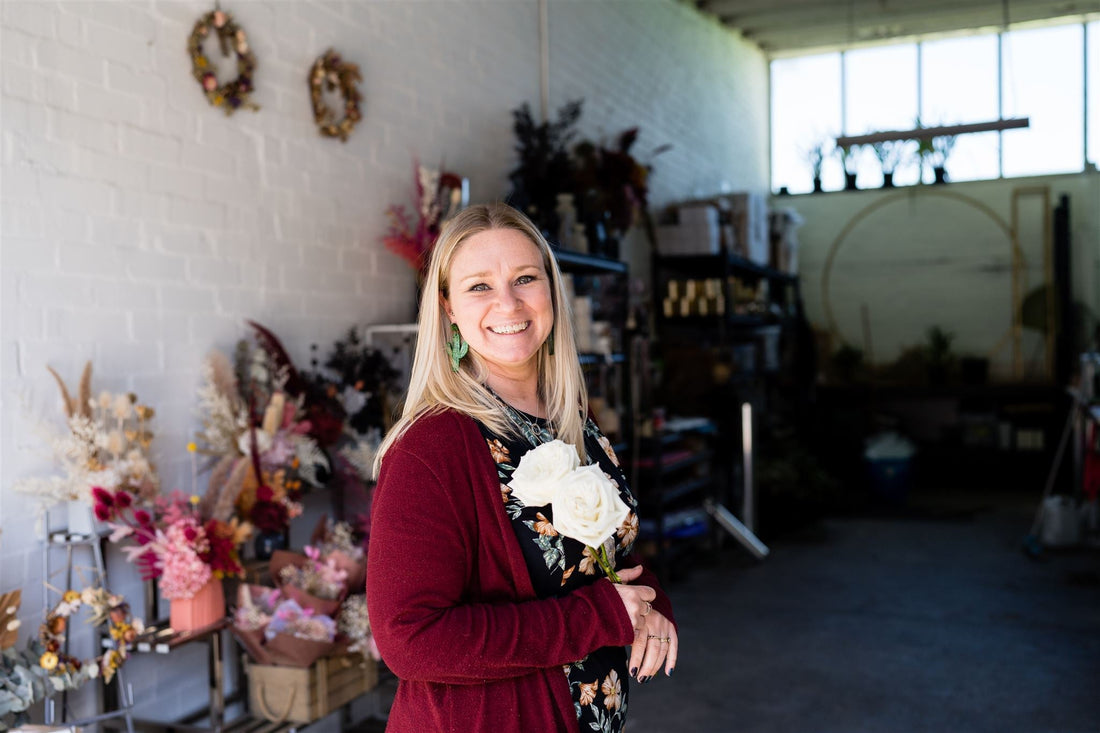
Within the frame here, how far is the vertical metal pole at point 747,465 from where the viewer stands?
23.0 ft

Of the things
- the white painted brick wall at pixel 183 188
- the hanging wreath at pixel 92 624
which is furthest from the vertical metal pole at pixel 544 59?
A: the hanging wreath at pixel 92 624

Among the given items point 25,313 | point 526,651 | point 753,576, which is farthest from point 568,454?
point 753,576

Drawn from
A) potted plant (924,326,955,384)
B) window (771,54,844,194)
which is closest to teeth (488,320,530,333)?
potted plant (924,326,955,384)

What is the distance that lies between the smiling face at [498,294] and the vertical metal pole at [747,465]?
5.49 meters

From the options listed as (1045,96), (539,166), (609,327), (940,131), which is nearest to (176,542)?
(539,166)

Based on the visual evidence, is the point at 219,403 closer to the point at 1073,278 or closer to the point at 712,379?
the point at 712,379

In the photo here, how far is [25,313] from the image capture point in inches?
109

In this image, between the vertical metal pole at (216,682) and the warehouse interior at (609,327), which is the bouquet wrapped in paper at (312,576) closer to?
the warehouse interior at (609,327)

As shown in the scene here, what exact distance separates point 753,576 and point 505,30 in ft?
12.0

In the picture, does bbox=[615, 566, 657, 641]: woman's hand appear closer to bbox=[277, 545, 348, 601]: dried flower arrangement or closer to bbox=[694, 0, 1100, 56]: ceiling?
bbox=[277, 545, 348, 601]: dried flower arrangement

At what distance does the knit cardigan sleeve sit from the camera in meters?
1.43

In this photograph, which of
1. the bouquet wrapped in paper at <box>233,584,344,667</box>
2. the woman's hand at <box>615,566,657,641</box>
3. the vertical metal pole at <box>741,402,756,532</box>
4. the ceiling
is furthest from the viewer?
the ceiling

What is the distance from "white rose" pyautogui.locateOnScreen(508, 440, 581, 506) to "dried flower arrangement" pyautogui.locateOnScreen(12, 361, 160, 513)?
5.52 ft

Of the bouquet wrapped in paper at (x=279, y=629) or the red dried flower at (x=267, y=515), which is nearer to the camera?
the bouquet wrapped in paper at (x=279, y=629)
